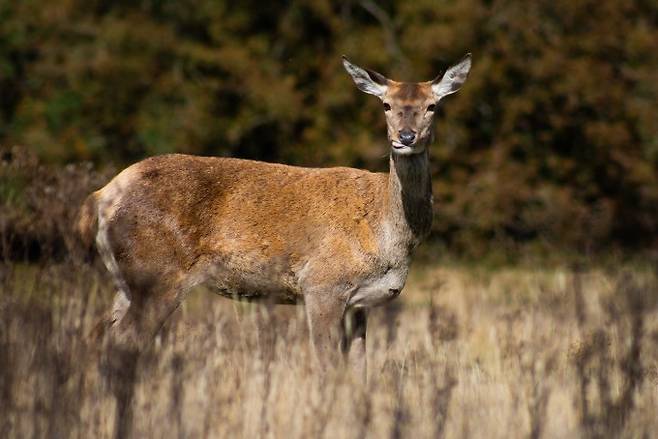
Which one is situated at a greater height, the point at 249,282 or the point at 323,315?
the point at 249,282

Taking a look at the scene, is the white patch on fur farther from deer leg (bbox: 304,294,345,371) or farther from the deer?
deer leg (bbox: 304,294,345,371)

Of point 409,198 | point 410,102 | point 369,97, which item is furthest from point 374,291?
point 369,97

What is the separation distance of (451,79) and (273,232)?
1.52 m

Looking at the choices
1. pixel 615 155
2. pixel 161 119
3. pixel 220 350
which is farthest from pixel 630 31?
pixel 220 350

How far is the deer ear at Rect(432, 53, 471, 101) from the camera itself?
27.4 feet

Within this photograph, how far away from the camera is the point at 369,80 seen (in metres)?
8.52

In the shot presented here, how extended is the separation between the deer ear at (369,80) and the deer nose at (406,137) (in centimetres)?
64

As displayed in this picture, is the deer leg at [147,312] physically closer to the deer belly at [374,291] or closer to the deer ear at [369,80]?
the deer belly at [374,291]

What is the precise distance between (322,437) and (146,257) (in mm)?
2578

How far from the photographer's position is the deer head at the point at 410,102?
25.8ft

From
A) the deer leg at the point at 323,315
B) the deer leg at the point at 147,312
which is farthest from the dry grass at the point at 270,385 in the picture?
the deer leg at the point at 323,315

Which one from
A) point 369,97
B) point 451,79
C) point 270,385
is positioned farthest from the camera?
point 369,97

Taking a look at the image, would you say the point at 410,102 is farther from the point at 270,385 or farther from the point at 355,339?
the point at 270,385

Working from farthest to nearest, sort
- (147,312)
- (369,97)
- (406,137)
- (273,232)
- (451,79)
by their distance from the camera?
1. (369,97)
2. (451,79)
3. (273,232)
4. (406,137)
5. (147,312)
